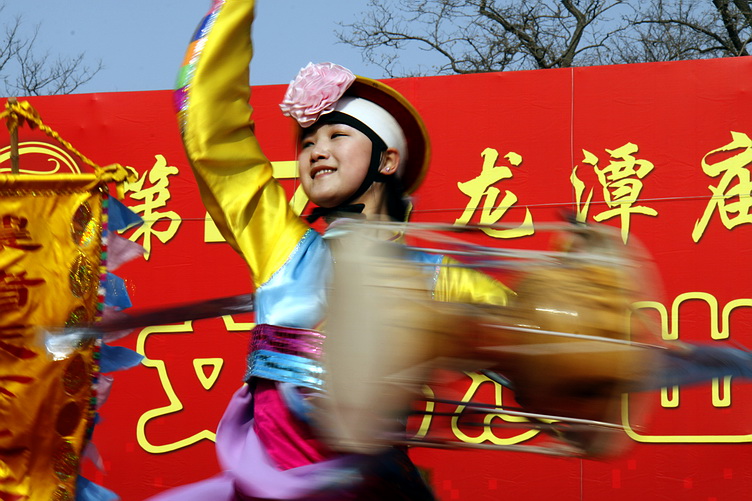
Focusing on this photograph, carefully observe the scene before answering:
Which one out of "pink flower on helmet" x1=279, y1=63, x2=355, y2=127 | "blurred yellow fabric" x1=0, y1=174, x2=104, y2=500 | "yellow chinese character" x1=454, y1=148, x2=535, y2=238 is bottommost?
"blurred yellow fabric" x1=0, y1=174, x2=104, y2=500

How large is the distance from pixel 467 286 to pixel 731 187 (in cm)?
259

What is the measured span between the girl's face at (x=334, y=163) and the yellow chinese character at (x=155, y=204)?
251 cm

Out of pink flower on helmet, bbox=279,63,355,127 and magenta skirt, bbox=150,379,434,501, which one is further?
pink flower on helmet, bbox=279,63,355,127

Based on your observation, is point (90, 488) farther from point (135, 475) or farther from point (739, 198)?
point (739, 198)

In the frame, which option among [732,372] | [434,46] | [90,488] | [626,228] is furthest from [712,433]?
[434,46]

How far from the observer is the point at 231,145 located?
5.25 feet

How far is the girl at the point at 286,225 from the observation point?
1.46 metres

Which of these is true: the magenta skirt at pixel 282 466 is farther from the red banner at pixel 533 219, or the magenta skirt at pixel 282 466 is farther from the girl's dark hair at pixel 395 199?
the red banner at pixel 533 219

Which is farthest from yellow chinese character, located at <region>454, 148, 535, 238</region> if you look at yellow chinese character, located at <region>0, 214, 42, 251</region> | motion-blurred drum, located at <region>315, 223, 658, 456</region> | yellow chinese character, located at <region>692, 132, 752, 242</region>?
motion-blurred drum, located at <region>315, 223, 658, 456</region>

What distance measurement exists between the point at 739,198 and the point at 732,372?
2.72 m

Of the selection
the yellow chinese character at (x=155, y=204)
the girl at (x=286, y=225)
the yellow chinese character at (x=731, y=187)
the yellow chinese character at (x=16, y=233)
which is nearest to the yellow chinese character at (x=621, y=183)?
the yellow chinese character at (x=731, y=187)

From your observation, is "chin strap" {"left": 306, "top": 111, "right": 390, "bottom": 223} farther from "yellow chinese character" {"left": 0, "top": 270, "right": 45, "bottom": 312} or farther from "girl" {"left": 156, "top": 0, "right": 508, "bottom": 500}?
"yellow chinese character" {"left": 0, "top": 270, "right": 45, "bottom": 312}

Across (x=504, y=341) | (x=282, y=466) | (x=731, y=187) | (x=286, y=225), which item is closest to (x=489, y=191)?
(x=731, y=187)

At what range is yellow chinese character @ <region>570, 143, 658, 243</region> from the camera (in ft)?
12.7
